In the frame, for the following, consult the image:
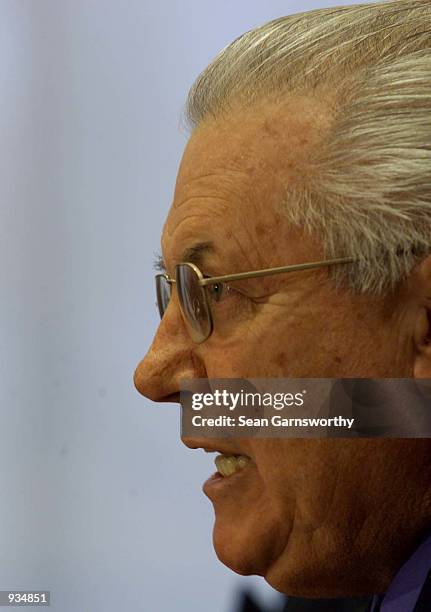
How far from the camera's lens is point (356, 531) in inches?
40.0

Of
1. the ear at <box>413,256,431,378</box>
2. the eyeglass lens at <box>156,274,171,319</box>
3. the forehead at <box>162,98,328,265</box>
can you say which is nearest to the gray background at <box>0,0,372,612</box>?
the eyeglass lens at <box>156,274,171,319</box>

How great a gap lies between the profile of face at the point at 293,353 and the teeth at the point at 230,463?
0.01m

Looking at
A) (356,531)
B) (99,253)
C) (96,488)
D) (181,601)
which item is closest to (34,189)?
(99,253)

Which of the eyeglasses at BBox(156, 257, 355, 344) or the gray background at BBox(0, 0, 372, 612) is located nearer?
the eyeglasses at BBox(156, 257, 355, 344)

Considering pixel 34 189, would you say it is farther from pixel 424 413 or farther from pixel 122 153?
pixel 424 413

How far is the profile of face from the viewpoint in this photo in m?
0.97

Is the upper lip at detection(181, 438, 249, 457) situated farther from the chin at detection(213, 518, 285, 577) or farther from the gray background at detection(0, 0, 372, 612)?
the gray background at detection(0, 0, 372, 612)

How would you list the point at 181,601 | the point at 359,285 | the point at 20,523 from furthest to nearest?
the point at 20,523, the point at 181,601, the point at 359,285

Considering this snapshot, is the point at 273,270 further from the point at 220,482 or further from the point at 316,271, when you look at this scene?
the point at 220,482

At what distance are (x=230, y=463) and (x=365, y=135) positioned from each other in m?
0.38

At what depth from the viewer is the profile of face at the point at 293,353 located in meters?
0.97

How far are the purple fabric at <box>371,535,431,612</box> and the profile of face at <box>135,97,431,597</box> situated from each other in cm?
1

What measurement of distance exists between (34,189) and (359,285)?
2.29 ft

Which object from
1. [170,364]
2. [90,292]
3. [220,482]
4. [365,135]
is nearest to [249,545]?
[220,482]
